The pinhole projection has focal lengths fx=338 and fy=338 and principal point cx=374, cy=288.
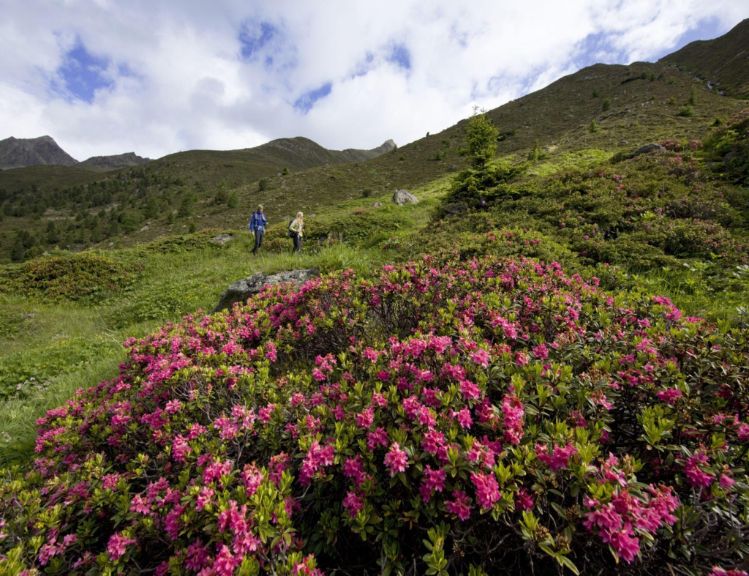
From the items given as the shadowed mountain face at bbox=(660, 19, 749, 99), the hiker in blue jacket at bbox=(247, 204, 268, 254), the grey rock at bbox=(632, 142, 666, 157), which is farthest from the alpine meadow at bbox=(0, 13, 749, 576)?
the shadowed mountain face at bbox=(660, 19, 749, 99)

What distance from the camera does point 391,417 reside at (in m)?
2.40

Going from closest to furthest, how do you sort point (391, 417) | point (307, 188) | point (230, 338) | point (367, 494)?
point (367, 494) → point (391, 417) → point (230, 338) → point (307, 188)

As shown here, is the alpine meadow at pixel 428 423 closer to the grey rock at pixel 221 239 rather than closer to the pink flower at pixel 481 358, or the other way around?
the pink flower at pixel 481 358

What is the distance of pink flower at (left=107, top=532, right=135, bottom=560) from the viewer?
6.31 feet

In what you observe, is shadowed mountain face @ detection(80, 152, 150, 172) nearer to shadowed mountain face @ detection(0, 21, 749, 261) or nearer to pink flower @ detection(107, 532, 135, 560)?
shadowed mountain face @ detection(0, 21, 749, 261)

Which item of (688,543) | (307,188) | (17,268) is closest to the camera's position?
(688,543)

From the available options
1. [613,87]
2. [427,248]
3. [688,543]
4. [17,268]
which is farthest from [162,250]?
[613,87]

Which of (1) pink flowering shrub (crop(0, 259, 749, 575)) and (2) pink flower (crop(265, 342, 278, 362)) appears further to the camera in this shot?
(2) pink flower (crop(265, 342, 278, 362))

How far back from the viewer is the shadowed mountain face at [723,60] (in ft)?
145

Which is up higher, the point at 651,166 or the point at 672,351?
the point at 651,166

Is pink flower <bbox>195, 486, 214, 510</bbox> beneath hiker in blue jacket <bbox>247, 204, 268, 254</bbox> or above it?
beneath

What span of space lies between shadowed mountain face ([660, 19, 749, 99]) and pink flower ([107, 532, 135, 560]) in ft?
183

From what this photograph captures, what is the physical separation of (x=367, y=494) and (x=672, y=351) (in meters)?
2.77

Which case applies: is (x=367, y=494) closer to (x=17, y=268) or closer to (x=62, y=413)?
(x=62, y=413)
